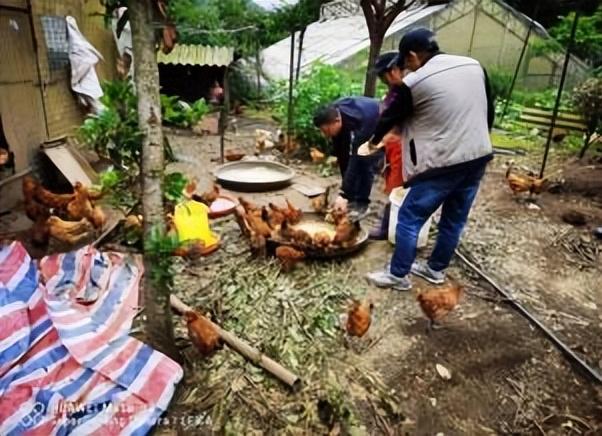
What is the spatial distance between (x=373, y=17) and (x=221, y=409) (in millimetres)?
6513

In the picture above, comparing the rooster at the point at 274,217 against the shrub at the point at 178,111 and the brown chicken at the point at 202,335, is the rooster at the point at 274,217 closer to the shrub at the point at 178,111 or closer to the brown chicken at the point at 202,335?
the brown chicken at the point at 202,335

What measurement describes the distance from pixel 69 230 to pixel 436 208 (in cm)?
308

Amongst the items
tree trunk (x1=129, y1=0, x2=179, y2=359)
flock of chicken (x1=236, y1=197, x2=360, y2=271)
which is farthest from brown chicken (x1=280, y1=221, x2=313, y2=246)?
tree trunk (x1=129, y1=0, x2=179, y2=359)

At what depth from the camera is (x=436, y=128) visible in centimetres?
303

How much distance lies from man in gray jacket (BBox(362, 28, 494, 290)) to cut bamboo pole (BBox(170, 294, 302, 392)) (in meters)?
1.42

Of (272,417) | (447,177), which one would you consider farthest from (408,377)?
(447,177)

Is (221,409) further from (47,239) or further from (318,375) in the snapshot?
(47,239)

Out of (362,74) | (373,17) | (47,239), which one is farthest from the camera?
(362,74)

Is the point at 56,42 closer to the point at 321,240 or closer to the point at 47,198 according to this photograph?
the point at 47,198

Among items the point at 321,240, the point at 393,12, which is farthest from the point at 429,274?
the point at 393,12

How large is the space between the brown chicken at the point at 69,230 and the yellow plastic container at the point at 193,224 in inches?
33.5

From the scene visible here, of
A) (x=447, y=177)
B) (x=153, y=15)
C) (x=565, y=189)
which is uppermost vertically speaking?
(x=153, y=15)

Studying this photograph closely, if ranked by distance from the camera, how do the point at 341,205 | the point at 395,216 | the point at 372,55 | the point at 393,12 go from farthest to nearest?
the point at 372,55
the point at 393,12
the point at 341,205
the point at 395,216

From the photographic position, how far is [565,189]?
6.39 meters
